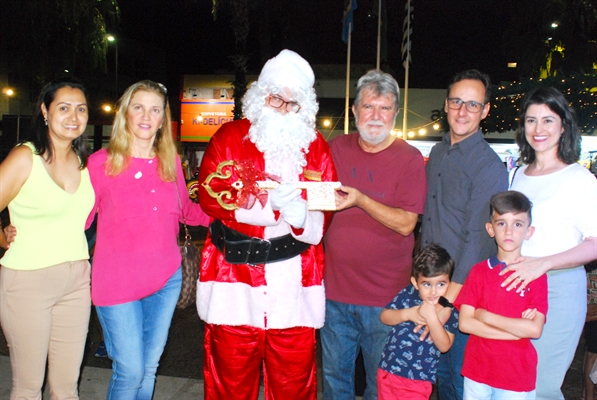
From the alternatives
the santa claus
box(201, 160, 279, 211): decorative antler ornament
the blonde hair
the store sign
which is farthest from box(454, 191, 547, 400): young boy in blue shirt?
the store sign

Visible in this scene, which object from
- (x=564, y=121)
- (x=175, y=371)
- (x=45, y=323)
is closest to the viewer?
(x=45, y=323)

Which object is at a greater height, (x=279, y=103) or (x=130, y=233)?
(x=279, y=103)

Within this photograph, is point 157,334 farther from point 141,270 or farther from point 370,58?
point 370,58

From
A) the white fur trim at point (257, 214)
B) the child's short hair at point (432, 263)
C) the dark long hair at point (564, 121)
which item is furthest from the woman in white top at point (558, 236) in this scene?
the white fur trim at point (257, 214)

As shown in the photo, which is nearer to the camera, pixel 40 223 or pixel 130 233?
pixel 40 223

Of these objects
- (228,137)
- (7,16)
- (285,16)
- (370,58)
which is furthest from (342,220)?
(370,58)

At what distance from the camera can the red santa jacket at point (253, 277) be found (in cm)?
288

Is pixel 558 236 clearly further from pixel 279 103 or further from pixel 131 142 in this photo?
pixel 131 142

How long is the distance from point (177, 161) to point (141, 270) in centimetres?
78

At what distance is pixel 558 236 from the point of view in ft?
8.86

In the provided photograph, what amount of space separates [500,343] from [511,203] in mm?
764

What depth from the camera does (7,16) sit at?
42.5 ft

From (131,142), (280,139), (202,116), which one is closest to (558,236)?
(280,139)

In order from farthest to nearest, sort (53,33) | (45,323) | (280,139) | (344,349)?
(53,33)
(344,349)
(280,139)
(45,323)
